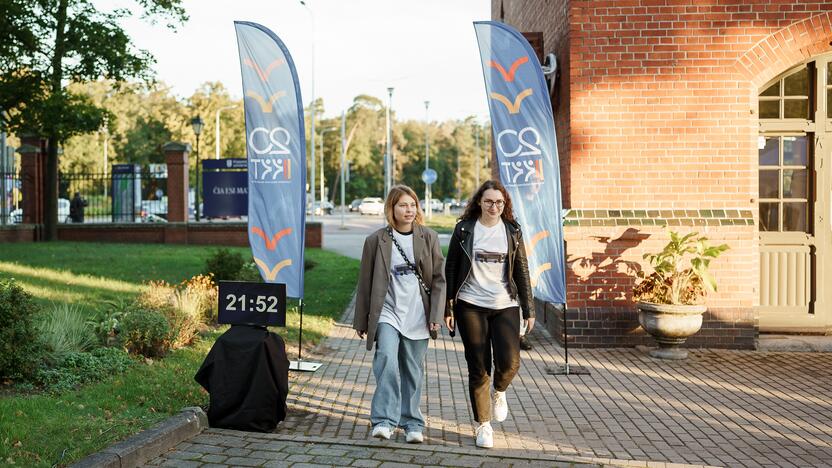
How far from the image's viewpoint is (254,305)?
23.2ft

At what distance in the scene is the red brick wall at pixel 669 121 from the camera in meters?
10.1

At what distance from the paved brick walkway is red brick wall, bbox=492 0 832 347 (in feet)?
2.90

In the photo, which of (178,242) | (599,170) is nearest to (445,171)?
(178,242)

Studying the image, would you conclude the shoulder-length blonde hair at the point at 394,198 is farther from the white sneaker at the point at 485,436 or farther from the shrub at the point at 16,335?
the shrub at the point at 16,335

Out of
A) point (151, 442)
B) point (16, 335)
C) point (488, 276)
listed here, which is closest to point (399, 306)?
point (488, 276)

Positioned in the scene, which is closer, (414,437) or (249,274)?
(414,437)

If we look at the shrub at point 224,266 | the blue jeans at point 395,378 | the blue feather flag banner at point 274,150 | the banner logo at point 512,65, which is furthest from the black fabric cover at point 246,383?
the shrub at point 224,266

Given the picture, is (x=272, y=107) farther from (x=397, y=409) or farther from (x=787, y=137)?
(x=787, y=137)

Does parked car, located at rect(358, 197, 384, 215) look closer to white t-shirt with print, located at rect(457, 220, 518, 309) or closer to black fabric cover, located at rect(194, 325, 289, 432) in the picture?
black fabric cover, located at rect(194, 325, 289, 432)

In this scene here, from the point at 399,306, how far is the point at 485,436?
1129 millimetres

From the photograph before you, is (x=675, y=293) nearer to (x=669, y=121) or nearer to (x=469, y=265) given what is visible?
(x=669, y=121)

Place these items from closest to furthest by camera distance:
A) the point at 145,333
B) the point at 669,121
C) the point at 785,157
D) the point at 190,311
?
the point at 145,333, the point at 190,311, the point at 669,121, the point at 785,157

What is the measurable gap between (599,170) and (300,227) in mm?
3778

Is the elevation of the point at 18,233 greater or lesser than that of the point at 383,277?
lesser
